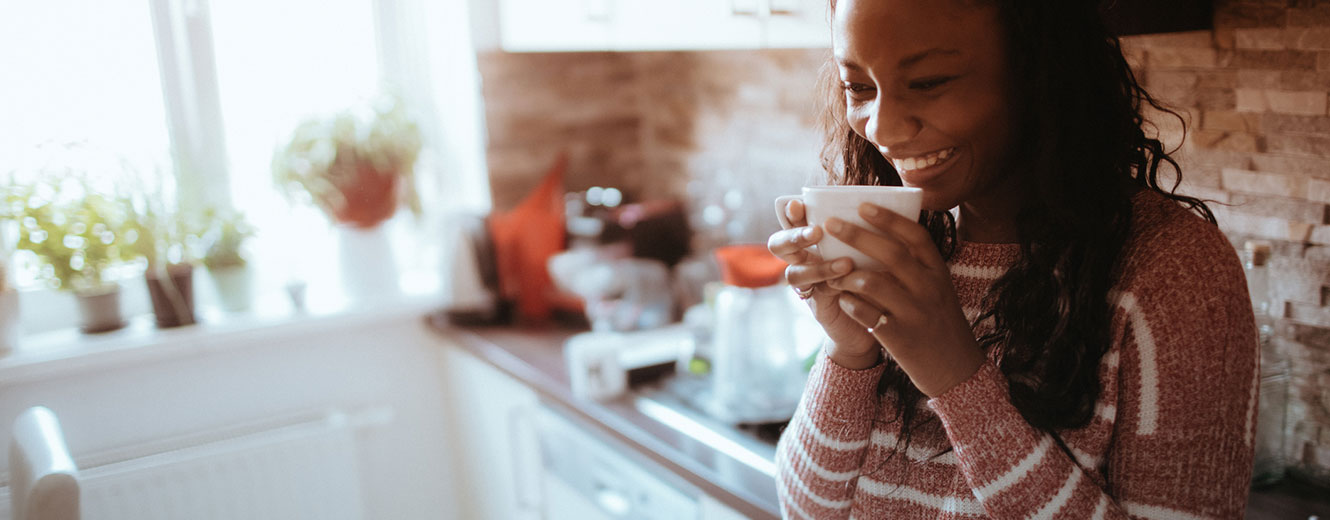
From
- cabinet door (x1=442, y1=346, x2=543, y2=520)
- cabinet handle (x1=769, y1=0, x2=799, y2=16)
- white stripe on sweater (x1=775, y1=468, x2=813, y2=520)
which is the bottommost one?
cabinet door (x1=442, y1=346, x2=543, y2=520)

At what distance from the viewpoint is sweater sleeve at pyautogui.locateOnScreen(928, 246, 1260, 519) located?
750mm

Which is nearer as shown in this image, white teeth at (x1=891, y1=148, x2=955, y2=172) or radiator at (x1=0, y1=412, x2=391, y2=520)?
white teeth at (x1=891, y1=148, x2=955, y2=172)

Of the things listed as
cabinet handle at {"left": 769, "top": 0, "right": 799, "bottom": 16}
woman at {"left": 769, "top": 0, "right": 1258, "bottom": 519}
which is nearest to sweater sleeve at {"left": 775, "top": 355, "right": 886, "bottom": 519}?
woman at {"left": 769, "top": 0, "right": 1258, "bottom": 519}

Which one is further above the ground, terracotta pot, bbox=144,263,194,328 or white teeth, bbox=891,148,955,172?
white teeth, bbox=891,148,955,172

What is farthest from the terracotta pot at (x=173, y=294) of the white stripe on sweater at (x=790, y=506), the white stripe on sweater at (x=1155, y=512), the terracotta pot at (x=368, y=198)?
the white stripe on sweater at (x=1155, y=512)

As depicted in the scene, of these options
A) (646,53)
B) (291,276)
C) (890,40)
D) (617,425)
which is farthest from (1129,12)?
(291,276)

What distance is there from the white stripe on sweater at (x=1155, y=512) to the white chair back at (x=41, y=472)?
110 centimetres

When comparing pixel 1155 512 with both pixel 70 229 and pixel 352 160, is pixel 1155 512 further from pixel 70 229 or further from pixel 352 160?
pixel 70 229

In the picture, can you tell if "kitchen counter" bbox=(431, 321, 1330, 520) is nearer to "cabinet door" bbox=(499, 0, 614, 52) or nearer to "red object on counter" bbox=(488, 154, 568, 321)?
"red object on counter" bbox=(488, 154, 568, 321)

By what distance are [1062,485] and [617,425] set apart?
0.88 meters

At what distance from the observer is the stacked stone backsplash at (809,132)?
1104mm

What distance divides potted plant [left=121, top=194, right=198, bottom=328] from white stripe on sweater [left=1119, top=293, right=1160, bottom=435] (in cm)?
184

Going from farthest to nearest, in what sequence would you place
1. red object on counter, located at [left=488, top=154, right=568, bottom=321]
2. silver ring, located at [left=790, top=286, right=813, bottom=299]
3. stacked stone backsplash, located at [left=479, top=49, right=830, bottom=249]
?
red object on counter, located at [left=488, top=154, right=568, bottom=321] < stacked stone backsplash, located at [left=479, top=49, right=830, bottom=249] < silver ring, located at [left=790, top=286, right=813, bottom=299]

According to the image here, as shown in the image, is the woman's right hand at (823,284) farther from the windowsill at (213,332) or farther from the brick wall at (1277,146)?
the windowsill at (213,332)
